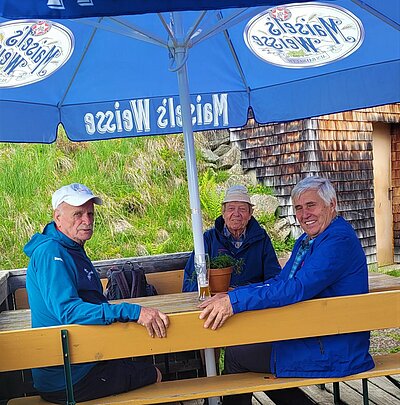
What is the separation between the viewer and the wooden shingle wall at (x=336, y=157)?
11.3 m

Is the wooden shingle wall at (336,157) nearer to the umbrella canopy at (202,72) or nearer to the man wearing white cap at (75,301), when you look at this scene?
the umbrella canopy at (202,72)

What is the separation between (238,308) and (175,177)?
29.9ft

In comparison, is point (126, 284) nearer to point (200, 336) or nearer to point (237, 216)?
point (237, 216)

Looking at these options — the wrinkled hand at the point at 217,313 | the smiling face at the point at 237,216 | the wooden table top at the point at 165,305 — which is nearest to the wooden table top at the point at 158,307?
the wooden table top at the point at 165,305

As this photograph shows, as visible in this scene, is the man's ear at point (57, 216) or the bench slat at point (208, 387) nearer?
the bench slat at point (208, 387)

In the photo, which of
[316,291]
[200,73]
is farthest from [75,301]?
[200,73]

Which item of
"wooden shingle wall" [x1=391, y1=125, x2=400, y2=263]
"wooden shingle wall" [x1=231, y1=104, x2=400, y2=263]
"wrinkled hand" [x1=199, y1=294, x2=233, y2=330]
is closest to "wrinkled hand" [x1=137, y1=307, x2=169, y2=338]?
"wrinkled hand" [x1=199, y1=294, x2=233, y2=330]

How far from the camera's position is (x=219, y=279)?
12.4 ft

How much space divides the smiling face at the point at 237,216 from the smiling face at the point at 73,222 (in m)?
1.48

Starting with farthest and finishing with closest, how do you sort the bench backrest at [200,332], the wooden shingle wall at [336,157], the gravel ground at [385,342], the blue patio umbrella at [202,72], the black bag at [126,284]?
the wooden shingle wall at [336,157] < the gravel ground at [385,342] < the black bag at [126,284] < the blue patio umbrella at [202,72] < the bench backrest at [200,332]

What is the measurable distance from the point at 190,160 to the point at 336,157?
797 centimetres

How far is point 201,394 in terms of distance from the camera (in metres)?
3.25

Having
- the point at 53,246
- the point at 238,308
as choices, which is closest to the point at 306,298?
the point at 238,308

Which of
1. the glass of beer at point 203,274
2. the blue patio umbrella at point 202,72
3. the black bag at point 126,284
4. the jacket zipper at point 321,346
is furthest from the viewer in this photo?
the black bag at point 126,284
